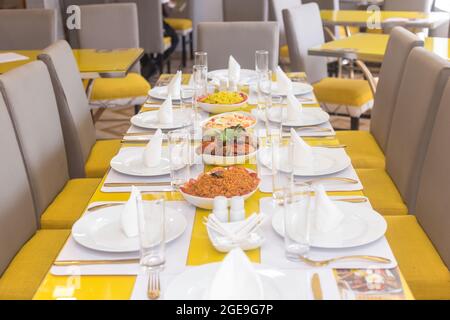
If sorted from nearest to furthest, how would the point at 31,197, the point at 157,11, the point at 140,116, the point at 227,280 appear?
the point at 227,280 < the point at 31,197 < the point at 140,116 < the point at 157,11

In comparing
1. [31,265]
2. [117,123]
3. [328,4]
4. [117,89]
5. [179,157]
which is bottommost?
[117,123]

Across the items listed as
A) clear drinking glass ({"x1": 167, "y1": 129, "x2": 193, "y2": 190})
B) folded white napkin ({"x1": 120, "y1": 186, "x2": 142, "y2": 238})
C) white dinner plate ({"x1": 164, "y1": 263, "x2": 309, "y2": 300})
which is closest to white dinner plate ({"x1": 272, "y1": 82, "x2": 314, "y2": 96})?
clear drinking glass ({"x1": 167, "y1": 129, "x2": 193, "y2": 190})

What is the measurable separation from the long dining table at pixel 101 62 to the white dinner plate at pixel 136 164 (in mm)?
1229

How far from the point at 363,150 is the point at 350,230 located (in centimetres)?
136

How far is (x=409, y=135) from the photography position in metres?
2.18

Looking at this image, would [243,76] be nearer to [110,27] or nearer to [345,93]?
[345,93]

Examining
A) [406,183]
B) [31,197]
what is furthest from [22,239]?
[406,183]

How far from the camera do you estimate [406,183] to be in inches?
85.0

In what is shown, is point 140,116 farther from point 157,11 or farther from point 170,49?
point 170,49

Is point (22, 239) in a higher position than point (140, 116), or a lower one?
lower

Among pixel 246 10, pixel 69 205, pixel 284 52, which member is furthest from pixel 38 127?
pixel 246 10

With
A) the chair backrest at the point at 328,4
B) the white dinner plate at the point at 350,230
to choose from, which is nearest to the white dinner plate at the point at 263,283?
the white dinner plate at the point at 350,230

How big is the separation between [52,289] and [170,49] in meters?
5.45
